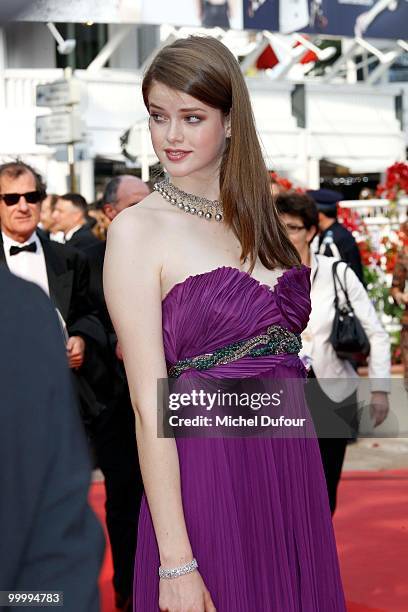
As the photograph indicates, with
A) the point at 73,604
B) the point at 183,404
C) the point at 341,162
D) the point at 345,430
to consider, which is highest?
the point at 73,604

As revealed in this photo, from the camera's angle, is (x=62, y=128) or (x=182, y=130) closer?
(x=182, y=130)

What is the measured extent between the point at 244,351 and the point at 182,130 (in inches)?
21.3

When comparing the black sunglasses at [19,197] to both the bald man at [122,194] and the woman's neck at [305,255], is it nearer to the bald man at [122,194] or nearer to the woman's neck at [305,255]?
the bald man at [122,194]

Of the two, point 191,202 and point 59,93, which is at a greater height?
point 191,202

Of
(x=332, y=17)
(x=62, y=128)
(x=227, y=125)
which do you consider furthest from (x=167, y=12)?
(x=227, y=125)

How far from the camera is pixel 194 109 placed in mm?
2729

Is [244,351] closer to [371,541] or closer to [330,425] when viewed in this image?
[330,425]

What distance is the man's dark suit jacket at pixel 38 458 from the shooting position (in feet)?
3.77

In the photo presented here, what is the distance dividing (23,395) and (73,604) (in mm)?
237

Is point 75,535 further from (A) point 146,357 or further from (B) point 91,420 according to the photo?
(B) point 91,420

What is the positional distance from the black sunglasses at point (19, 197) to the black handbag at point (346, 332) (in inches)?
52.4

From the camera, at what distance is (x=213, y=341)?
2668 millimetres

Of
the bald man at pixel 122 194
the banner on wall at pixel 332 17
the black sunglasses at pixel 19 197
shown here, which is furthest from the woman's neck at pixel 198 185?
the banner on wall at pixel 332 17

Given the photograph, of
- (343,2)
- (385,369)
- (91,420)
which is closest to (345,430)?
(385,369)
